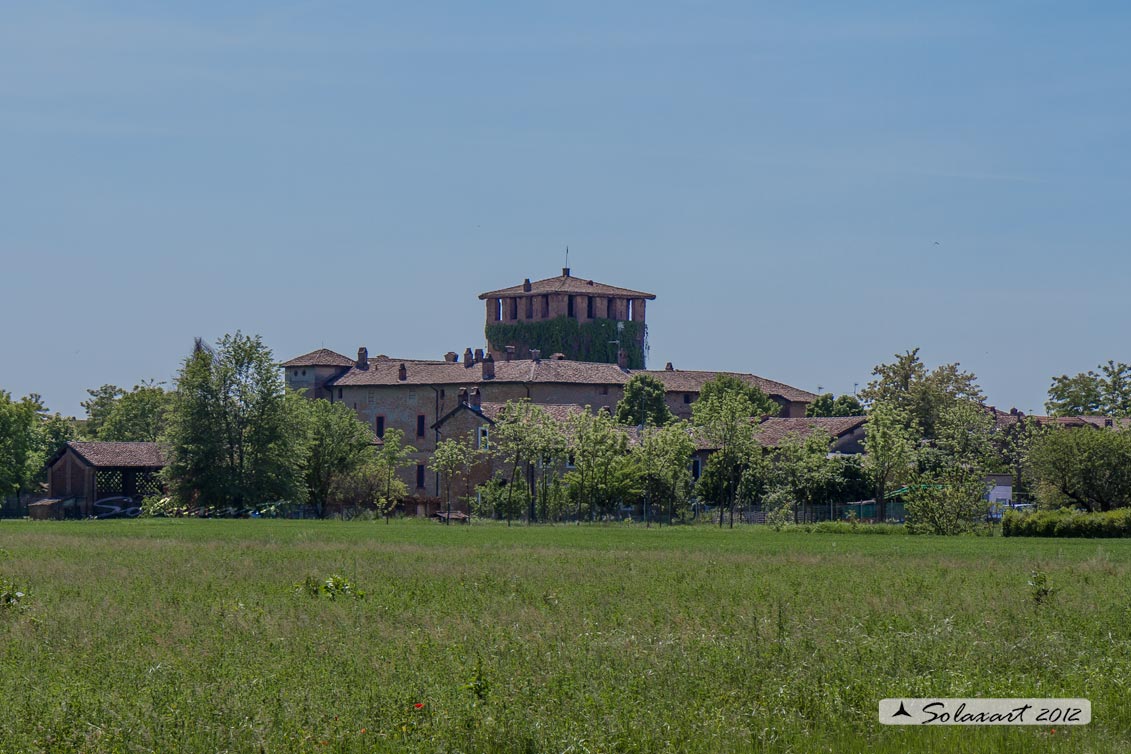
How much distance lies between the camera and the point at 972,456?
9281 centimetres

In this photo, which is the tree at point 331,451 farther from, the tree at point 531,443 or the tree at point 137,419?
the tree at point 137,419

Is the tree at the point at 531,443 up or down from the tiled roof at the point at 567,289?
down

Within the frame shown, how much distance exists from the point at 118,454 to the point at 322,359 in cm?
2643

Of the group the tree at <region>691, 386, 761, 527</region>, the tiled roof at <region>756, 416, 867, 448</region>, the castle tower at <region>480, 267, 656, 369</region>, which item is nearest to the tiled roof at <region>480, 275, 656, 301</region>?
the castle tower at <region>480, 267, 656, 369</region>

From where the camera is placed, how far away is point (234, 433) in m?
87.0

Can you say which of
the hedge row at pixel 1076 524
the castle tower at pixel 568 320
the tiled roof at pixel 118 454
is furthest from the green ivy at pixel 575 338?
the hedge row at pixel 1076 524

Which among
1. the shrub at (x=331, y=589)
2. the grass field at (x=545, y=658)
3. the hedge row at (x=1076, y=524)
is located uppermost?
the hedge row at (x=1076, y=524)

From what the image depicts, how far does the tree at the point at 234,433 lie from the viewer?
8519 cm

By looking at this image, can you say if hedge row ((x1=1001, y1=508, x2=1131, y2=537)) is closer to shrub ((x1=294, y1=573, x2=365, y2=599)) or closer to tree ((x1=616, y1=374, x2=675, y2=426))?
Result: shrub ((x1=294, y1=573, x2=365, y2=599))

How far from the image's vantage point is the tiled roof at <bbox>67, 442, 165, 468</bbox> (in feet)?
320

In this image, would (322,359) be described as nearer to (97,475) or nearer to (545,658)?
(97,475)

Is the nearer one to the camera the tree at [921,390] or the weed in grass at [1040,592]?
A: the weed in grass at [1040,592]

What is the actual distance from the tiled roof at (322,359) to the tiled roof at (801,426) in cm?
3857

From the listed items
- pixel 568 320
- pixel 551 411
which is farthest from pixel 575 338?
pixel 551 411
